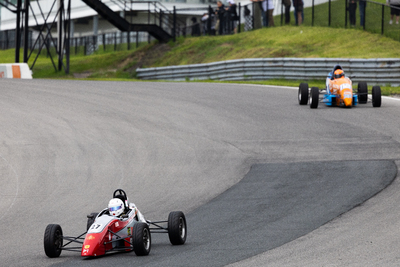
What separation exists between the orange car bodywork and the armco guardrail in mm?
6541

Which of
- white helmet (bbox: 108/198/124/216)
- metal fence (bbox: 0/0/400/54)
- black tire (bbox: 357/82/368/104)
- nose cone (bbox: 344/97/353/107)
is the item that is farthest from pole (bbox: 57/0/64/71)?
white helmet (bbox: 108/198/124/216)

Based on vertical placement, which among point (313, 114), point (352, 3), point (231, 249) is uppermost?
point (352, 3)

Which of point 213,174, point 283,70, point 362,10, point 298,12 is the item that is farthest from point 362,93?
point 298,12

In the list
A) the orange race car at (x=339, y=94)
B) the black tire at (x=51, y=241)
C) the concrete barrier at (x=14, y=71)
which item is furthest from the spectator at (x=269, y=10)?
the black tire at (x=51, y=241)

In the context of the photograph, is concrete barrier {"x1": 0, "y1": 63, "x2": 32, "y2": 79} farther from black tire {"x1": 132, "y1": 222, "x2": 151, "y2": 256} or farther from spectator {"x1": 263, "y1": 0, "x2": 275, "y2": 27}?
black tire {"x1": 132, "y1": 222, "x2": 151, "y2": 256}

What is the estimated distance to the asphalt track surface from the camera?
299 inches

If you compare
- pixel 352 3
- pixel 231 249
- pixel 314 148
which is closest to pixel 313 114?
pixel 314 148

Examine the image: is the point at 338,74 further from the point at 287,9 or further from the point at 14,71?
the point at 14,71

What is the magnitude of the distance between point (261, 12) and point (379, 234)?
98.1 ft

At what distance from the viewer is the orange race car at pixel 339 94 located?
61.2 feet

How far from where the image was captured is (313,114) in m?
17.9

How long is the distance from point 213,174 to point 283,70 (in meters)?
16.3

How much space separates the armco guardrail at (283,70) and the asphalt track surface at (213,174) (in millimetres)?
5192

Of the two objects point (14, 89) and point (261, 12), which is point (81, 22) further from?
point (14, 89)
